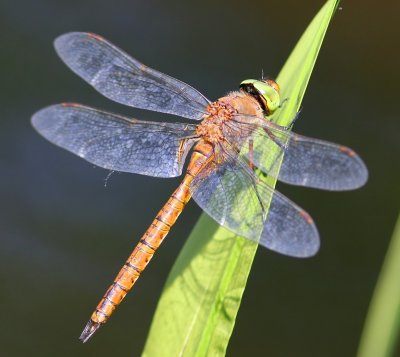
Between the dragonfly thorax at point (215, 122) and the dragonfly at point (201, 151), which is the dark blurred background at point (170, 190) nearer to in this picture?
the dragonfly at point (201, 151)

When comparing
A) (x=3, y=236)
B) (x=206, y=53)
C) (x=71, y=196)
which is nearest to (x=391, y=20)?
(x=206, y=53)

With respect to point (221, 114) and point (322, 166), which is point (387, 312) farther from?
point (221, 114)

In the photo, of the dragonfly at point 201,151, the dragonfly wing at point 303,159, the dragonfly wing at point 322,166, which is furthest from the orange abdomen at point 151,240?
the dragonfly wing at point 322,166

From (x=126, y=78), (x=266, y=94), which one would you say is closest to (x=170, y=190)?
(x=126, y=78)

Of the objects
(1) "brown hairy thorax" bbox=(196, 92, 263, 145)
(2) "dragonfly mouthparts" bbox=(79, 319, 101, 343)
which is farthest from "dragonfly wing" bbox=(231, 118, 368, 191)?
(2) "dragonfly mouthparts" bbox=(79, 319, 101, 343)

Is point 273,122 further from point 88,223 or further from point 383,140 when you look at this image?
point 383,140

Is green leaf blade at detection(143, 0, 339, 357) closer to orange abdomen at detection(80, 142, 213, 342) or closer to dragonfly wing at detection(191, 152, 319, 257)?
dragonfly wing at detection(191, 152, 319, 257)
